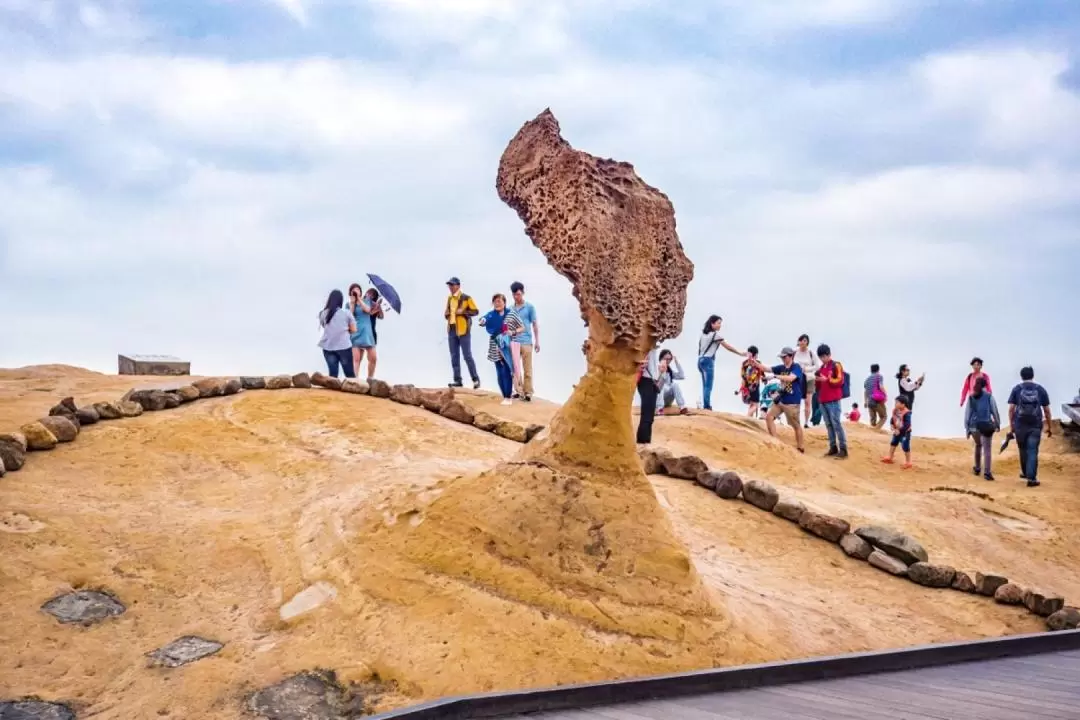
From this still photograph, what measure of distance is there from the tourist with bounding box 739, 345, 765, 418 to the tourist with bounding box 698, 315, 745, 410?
485 millimetres

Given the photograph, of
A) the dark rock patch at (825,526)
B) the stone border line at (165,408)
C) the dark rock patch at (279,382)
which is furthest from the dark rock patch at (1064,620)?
the dark rock patch at (279,382)

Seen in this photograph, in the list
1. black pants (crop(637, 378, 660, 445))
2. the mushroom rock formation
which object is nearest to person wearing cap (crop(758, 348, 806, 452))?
black pants (crop(637, 378, 660, 445))

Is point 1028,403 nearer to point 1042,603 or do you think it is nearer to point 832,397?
point 832,397

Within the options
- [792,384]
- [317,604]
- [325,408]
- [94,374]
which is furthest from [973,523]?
[94,374]

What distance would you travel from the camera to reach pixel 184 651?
484 centimetres

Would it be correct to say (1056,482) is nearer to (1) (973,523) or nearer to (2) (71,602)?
(1) (973,523)

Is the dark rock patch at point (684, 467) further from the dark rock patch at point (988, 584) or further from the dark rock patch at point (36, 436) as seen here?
the dark rock patch at point (36, 436)

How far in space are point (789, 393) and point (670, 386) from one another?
181 cm

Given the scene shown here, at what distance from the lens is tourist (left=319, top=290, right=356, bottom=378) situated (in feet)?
38.4

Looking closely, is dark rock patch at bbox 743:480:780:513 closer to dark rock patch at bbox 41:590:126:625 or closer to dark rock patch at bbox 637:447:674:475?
dark rock patch at bbox 637:447:674:475

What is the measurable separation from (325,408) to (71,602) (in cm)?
403

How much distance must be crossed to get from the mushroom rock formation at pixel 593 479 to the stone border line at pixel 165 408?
1.19m

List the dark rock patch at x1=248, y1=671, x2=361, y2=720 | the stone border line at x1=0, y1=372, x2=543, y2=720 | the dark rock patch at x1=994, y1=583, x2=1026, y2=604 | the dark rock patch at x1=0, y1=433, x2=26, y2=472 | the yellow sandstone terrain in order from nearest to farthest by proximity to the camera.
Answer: the dark rock patch at x1=248, y1=671, x2=361, y2=720
the stone border line at x1=0, y1=372, x2=543, y2=720
the yellow sandstone terrain
the dark rock patch at x1=0, y1=433, x2=26, y2=472
the dark rock patch at x1=994, y1=583, x2=1026, y2=604

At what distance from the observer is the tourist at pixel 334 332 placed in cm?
1171
